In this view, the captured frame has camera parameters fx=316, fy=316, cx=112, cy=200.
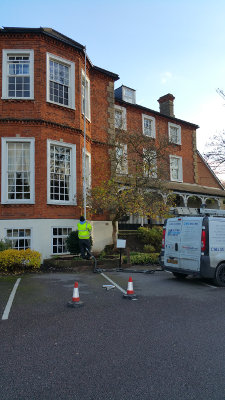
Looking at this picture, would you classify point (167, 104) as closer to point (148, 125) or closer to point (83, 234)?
point (148, 125)

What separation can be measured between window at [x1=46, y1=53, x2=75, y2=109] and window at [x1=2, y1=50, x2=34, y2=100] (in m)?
0.78

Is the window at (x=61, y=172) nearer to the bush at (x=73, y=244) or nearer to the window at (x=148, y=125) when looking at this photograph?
the bush at (x=73, y=244)

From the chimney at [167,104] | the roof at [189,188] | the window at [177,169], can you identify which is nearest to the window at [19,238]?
the roof at [189,188]

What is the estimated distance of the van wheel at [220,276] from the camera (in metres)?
9.01

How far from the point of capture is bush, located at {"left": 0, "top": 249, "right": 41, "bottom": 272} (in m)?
10.9

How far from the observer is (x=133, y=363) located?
3.85 m

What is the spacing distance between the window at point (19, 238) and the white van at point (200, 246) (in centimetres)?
614

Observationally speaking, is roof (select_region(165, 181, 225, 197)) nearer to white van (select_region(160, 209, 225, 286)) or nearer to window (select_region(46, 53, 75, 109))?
window (select_region(46, 53, 75, 109))

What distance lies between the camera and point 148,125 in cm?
2427

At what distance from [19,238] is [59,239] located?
5.68ft

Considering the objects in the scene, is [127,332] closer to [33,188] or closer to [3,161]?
[33,188]

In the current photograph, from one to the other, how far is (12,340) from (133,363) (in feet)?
6.36

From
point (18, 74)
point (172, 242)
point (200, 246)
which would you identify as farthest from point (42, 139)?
point (200, 246)

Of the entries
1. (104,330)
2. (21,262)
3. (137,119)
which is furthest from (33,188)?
(137,119)
